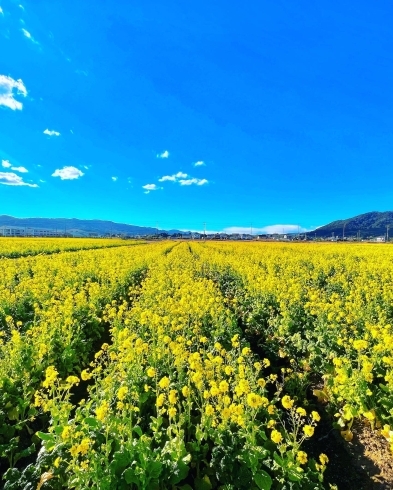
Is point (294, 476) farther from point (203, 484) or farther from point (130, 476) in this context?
point (130, 476)

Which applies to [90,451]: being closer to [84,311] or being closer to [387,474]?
[387,474]

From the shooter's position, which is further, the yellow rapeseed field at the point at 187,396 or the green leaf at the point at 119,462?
the yellow rapeseed field at the point at 187,396

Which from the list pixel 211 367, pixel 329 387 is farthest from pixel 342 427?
pixel 211 367

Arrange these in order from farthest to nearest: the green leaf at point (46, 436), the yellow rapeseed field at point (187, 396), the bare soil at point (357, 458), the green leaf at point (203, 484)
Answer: the bare soil at point (357, 458) → the green leaf at point (46, 436) → the green leaf at point (203, 484) → the yellow rapeseed field at point (187, 396)

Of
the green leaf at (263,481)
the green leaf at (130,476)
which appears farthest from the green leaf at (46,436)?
the green leaf at (263,481)

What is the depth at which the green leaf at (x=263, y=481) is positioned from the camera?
9.45 feet

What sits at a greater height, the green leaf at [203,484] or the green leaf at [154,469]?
the green leaf at [154,469]

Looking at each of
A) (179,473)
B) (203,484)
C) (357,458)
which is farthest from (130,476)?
(357,458)

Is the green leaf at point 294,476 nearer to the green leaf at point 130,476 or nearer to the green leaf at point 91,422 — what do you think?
the green leaf at point 130,476

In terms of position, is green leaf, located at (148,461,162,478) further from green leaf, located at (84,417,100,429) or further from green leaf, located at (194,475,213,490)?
green leaf, located at (84,417,100,429)

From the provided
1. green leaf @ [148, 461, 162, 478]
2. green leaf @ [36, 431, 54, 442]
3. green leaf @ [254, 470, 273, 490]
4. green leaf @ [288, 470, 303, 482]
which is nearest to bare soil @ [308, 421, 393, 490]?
green leaf @ [288, 470, 303, 482]

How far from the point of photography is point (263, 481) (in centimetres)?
291

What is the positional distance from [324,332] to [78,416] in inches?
188

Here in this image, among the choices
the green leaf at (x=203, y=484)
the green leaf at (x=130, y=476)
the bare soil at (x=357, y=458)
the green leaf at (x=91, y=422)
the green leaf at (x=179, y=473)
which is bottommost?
the bare soil at (x=357, y=458)
